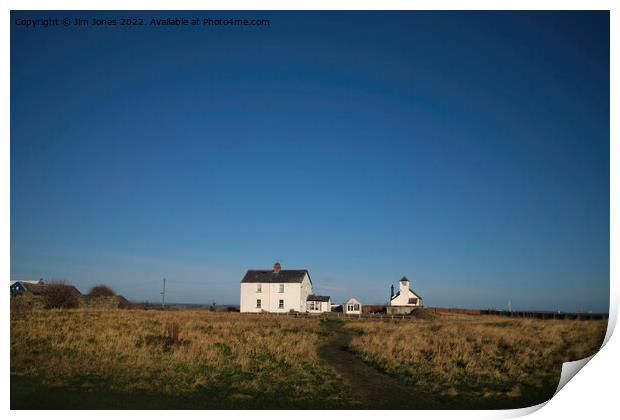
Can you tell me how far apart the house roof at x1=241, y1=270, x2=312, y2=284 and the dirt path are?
28.3 meters

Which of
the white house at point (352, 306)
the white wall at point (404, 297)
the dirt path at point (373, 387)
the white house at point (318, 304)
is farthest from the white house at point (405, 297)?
the dirt path at point (373, 387)

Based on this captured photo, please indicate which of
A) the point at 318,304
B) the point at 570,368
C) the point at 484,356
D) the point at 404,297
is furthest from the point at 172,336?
the point at 404,297

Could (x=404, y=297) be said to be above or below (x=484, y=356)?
above

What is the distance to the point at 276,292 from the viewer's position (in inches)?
1736

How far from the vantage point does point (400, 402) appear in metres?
10.7

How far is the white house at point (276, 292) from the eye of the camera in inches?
1721

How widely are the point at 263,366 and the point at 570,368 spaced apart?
25.2 feet

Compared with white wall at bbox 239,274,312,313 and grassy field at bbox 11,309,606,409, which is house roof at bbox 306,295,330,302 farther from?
grassy field at bbox 11,309,606,409

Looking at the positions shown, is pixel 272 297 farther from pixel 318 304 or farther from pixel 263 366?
pixel 263 366

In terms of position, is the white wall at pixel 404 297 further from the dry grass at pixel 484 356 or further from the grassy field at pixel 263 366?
the grassy field at pixel 263 366

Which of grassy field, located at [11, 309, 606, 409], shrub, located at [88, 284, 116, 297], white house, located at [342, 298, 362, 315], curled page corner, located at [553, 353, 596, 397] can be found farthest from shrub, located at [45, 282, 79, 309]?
curled page corner, located at [553, 353, 596, 397]

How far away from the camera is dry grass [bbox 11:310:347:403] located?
36.5 feet
